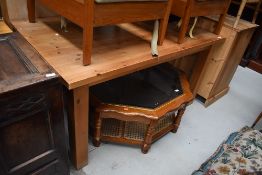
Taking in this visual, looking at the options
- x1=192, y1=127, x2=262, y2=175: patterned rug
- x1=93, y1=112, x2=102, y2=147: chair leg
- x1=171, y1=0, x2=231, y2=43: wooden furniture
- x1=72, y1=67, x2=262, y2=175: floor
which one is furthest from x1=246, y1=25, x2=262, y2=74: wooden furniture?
x1=93, y1=112, x2=102, y2=147: chair leg

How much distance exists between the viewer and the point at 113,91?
138 centimetres

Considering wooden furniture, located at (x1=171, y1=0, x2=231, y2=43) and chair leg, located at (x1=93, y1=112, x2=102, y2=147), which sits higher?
wooden furniture, located at (x1=171, y1=0, x2=231, y2=43)

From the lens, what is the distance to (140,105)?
1299 millimetres

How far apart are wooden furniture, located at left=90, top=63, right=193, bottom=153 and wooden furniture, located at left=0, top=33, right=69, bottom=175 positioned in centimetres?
36

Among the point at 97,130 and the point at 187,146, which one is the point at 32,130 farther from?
the point at 187,146

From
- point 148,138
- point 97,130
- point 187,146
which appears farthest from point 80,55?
point 187,146

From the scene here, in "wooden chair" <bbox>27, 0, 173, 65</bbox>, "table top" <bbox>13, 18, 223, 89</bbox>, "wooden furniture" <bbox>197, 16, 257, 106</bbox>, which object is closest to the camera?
"wooden chair" <bbox>27, 0, 173, 65</bbox>

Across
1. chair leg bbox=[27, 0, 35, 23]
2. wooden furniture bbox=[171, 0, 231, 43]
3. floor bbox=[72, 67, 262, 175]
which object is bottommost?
floor bbox=[72, 67, 262, 175]

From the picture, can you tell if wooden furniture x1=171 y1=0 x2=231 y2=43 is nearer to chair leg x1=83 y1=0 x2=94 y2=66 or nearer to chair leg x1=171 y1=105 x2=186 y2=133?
chair leg x1=171 y1=105 x2=186 y2=133

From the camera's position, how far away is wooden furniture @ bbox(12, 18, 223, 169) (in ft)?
3.20

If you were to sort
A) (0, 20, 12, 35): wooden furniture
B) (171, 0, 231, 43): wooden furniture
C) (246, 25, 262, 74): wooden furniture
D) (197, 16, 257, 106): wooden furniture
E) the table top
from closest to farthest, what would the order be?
the table top < (0, 20, 12, 35): wooden furniture < (171, 0, 231, 43): wooden furniture < (197, 16, 257, 106): wooden furniture < (246, 25, 262, 74): wooden furniture

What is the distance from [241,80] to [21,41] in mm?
2380

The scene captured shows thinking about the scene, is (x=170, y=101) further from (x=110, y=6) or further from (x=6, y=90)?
(x=6, y=90)

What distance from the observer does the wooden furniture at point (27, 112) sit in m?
0.75
